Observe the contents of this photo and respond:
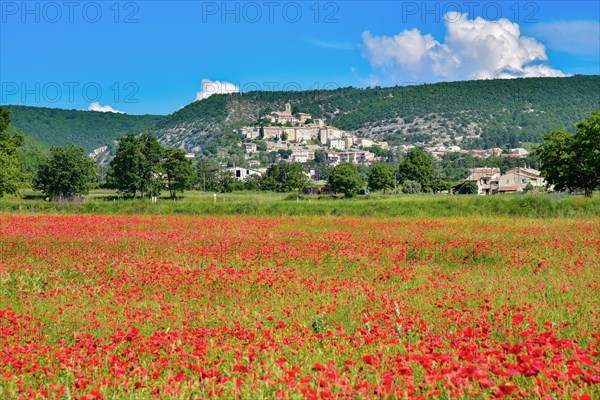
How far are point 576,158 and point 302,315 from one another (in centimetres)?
5048

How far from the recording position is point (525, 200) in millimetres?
33062

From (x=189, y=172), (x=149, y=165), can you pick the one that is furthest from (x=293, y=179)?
(x=149, y=165)

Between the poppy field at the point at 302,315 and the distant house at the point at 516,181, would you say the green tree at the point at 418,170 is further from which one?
the poppy field at the point at 302,315

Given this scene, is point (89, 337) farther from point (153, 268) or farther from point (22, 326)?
point (153, 268)

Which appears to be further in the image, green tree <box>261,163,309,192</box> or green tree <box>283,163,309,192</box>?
green tree <box>261,163,309,192</box>

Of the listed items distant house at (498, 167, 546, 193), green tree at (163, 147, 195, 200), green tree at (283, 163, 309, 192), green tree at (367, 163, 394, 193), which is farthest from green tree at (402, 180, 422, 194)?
green tree at (163, 147, 195, 200)

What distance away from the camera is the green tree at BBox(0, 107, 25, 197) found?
4628 centimetres

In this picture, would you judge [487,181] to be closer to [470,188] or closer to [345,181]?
[470,188]

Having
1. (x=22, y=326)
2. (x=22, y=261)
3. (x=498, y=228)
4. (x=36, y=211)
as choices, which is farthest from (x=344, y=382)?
(x=36, y=211)

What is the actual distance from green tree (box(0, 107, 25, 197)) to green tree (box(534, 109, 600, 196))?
49713mm

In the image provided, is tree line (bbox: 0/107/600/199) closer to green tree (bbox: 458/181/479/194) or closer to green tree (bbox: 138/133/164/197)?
green tree (bbox: 138/133/164/197)

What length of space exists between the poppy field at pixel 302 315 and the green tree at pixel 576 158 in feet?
110

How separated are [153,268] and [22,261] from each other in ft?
15.6

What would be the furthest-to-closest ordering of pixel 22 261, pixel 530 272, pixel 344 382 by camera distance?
pixel 22 261 → pixel 530 272 → pixel 344 382
